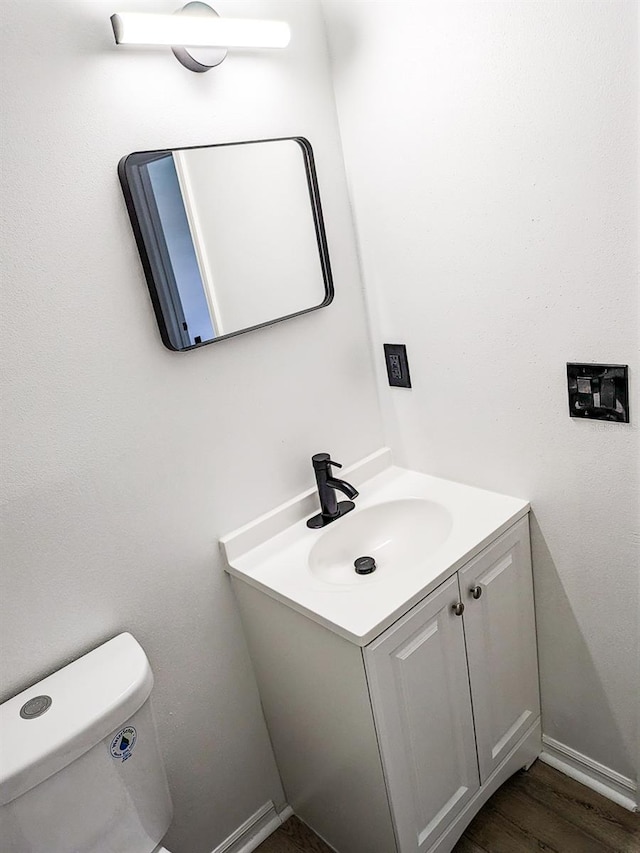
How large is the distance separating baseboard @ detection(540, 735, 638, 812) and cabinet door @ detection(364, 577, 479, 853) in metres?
0.37

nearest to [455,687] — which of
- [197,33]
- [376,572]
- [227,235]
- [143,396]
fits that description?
[376,572]

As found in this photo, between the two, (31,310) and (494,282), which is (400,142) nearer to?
(494,282)

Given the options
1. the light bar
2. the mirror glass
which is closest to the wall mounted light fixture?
the light bar

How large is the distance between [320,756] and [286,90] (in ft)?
5.28

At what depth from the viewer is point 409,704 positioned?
1360 mm

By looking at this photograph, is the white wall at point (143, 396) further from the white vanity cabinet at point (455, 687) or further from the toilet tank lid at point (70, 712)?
the white vanity cabinet at point (455, 687)

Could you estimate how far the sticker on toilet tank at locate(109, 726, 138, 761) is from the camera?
3.98 ft

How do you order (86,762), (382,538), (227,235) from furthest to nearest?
(382,538), (227,235), (86,762)

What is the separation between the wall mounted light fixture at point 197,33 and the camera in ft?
3.85

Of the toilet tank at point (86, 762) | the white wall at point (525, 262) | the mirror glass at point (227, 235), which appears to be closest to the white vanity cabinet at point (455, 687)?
the white wall at point (525, 262)

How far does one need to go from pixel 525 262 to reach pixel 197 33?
0.82 m

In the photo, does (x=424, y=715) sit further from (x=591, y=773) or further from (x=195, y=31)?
(x=195, y=31)

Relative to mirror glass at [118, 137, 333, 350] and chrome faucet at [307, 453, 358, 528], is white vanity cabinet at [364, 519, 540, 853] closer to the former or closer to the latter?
chrome faucet at [307, 453, 358, 528]

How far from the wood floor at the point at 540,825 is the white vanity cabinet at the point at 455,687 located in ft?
0.47
